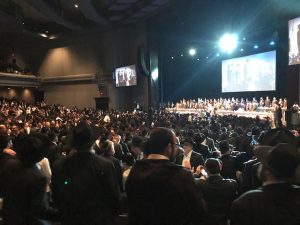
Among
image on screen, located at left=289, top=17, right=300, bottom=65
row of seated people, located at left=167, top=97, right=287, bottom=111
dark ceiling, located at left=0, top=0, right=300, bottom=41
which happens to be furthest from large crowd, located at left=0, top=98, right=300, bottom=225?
row of seated people, located at left=167, top=97, right=287, bottom=111

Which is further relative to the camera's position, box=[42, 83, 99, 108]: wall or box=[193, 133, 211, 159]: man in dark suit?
box=[42, 83, 99, 108]: wall

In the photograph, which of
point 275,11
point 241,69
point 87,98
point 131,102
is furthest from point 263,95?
point 87,98

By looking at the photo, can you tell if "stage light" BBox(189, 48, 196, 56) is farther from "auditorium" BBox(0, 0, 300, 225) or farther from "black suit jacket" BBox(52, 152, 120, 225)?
"black suit jacket" BBox(52, 152, 120, 225)

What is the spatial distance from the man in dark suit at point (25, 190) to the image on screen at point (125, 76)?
2384cm

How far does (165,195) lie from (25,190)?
1.16m

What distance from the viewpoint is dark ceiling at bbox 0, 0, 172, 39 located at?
22180 mm

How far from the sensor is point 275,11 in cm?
1586

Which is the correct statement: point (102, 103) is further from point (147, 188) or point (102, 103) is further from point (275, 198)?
point (275, 198)

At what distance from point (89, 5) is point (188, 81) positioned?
32.1 ft

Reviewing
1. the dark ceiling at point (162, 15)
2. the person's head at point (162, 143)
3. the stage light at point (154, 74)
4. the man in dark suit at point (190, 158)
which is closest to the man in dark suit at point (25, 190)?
the person's head at point (162, 143)

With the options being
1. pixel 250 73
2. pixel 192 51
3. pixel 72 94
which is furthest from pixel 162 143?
pixel 72 94

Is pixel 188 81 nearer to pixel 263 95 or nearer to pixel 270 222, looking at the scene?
pixel 263 95

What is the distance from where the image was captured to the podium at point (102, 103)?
2981 centimetres

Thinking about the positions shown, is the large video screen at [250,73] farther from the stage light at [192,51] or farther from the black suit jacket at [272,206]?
the black suit jacket at [272,206]
